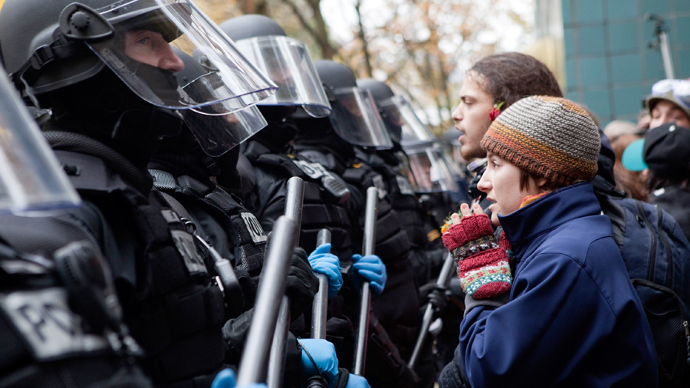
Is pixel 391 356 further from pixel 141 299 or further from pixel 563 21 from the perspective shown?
pixel 563 21

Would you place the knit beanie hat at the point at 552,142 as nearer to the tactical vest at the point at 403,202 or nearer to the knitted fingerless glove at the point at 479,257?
the knitted fingerless glove at the point at 479,257

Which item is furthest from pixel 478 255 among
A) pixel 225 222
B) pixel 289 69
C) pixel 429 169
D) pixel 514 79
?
pixel 429 169

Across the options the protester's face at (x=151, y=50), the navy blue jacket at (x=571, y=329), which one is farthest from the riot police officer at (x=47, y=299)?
the navy blue jacket at (x=571, y=329)

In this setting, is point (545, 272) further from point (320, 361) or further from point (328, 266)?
point (328, 266)

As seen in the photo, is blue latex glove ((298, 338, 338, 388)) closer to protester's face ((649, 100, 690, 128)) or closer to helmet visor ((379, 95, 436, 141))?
protester's face ((649, 100, 690, 128))

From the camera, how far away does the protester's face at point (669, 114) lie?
4332 millimetres

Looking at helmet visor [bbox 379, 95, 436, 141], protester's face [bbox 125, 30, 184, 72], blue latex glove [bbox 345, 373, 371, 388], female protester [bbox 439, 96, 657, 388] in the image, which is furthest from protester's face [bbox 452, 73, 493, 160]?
helmet visor [bbox 379, 95, 436, 141]

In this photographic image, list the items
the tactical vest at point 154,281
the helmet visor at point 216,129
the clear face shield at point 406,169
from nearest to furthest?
1. the tactical vest at point 154,281
2. the helmet visor at point 216,129
3. the clear face shield at point 406,169

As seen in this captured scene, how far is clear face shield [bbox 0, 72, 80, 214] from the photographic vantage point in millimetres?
1004

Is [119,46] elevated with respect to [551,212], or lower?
elevated

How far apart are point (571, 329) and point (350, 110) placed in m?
2.98

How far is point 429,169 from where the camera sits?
249 inches

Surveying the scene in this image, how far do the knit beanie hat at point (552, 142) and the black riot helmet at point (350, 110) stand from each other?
2253 mm

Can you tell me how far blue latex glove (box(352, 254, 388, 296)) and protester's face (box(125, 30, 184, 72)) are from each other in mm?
1723
